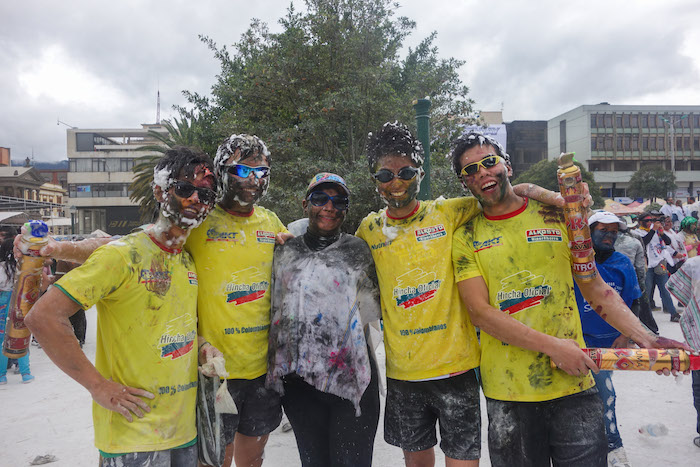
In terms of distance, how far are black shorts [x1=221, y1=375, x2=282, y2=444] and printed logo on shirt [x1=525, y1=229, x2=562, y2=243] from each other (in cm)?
180

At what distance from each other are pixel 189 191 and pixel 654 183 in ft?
153

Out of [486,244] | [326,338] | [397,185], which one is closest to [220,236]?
[326,338]

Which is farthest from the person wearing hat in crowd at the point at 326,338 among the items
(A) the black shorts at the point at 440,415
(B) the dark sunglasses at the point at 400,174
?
(B) the dark sunglasses at the point at 400,174

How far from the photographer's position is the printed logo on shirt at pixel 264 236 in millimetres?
2910

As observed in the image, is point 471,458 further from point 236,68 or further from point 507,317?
point 236,68

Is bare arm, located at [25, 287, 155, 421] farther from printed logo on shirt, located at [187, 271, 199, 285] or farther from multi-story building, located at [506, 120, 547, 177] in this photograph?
multi-story building, located at [506, 120, 547, 177]

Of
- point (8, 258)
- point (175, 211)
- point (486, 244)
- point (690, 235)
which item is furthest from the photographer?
point (690, 235)

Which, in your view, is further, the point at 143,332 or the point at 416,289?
the point at 416,289

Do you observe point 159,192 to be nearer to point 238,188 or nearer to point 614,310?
point 238,188

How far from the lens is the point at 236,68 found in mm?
12828

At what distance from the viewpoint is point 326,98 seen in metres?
9.16

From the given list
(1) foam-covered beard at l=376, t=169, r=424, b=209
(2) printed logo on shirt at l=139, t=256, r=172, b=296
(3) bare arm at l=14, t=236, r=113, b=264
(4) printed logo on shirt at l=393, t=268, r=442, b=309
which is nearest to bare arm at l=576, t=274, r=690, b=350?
(4) printed logo on shirt at l=393, t=268, r=442, b=309

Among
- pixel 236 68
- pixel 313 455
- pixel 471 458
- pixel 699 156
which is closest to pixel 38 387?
pixel 313 455

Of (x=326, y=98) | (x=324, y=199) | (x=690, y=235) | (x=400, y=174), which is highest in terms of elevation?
(x=326, y=98)
